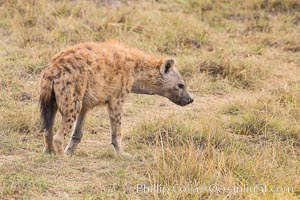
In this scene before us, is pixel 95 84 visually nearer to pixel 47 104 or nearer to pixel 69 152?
pixel 47 104

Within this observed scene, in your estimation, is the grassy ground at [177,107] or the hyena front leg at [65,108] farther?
the hyena front leg at [65,108]

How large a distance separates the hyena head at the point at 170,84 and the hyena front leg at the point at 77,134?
0.80 m

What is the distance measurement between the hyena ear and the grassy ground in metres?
0.45

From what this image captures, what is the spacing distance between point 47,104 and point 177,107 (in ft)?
7.53

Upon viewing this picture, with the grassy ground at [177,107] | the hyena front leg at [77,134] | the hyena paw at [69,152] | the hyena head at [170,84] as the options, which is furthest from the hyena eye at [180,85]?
the hyena paw at [69,152]

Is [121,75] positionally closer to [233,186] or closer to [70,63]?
[70,63]

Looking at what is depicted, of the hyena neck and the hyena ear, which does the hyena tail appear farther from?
the hyena ear

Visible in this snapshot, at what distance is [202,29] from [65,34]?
1.87m

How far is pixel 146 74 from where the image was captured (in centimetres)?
646

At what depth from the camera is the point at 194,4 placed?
1079cm

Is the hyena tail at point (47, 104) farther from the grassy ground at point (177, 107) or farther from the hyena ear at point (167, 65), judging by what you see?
the hyena ear at point (167, 65)

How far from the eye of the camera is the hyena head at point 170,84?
6.55 meters

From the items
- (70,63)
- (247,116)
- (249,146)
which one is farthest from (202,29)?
(70,63)

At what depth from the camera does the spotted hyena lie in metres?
5.53
